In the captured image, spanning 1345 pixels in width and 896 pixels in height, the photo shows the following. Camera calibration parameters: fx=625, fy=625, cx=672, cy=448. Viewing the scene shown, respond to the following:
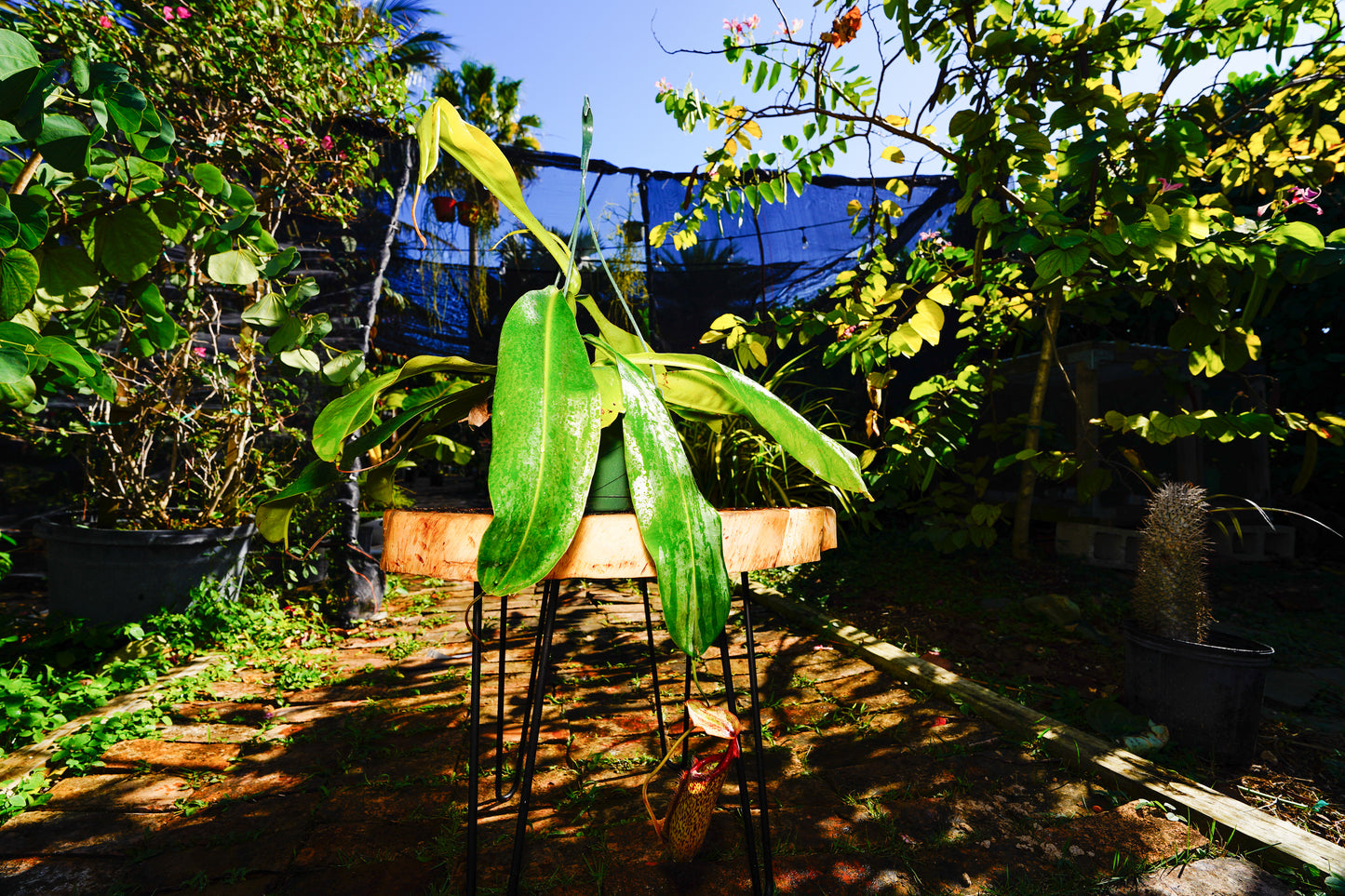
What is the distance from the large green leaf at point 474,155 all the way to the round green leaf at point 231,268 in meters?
0.60

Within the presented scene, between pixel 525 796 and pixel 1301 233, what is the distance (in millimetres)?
1885

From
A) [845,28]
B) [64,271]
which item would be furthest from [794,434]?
[845,28]

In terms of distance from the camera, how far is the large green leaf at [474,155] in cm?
80

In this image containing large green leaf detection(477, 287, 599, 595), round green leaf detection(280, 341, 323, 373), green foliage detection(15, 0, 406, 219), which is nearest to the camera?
large green leaf detection(477, 287, 599, 595)

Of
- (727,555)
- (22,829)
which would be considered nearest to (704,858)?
(727,555)

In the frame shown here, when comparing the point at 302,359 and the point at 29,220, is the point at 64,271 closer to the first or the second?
the point at 29,220

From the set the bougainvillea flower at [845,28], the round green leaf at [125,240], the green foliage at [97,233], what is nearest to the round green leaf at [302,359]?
the green foliage at [97,233]

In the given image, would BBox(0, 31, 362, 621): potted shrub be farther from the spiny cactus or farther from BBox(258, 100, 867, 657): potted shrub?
the spiny cactus

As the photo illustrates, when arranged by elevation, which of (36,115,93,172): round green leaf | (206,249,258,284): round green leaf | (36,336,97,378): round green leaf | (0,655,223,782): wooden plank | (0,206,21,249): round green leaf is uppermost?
(36,115,93,172): round green leaf

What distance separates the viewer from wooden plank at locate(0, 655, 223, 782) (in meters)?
1.47

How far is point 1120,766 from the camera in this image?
143cm

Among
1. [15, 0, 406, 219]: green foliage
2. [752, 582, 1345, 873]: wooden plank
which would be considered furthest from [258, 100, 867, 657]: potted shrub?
[15, 0, 406, 219]: green foliage

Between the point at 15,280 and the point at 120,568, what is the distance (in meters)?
1.87

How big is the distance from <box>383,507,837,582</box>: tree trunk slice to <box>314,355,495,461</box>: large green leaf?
0.11 metres
